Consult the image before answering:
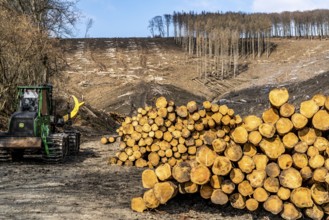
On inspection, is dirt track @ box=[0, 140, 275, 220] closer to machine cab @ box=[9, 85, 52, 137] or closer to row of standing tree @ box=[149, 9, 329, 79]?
machine cab @ box=[9, 85, 52, 137]

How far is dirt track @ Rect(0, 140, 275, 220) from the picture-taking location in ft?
23.9

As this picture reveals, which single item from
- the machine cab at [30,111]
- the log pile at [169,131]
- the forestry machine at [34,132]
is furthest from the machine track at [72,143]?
the log pile at [169,131]

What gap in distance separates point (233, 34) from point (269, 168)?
6613 cm

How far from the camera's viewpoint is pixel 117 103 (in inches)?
1533

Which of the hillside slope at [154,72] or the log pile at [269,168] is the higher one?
the hillside slope at [154,72]

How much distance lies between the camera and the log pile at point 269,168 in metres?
6.68

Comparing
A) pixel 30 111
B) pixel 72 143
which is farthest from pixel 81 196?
pixel 72 143

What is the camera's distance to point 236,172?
7023mm

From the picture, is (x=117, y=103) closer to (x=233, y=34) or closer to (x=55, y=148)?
(x=55, y=148)

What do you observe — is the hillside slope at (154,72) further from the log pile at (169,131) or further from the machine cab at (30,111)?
the log pile at (169,131)

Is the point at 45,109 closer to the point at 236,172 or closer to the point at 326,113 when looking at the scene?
the point at 236,172

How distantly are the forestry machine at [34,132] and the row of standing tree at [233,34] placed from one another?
4133 centimetres

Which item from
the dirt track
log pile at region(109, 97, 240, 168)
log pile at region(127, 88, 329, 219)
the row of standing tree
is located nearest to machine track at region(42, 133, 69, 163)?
the dirt track

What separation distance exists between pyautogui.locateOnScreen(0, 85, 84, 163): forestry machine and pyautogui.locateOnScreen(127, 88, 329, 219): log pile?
6.14m
